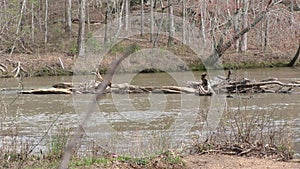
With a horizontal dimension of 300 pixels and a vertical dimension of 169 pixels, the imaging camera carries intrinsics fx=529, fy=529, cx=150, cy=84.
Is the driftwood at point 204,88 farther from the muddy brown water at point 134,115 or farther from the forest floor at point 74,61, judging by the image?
the forest floor at point 74,61

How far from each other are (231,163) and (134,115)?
6.93 m

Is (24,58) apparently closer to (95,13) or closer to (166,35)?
(166,35)

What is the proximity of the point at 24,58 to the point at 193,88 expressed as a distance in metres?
18.8

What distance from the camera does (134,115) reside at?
51.8ft

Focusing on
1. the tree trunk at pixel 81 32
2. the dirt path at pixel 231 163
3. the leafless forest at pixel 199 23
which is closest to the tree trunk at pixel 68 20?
the leafless forest at pixel 199 23

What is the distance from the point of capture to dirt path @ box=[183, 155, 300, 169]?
881cm

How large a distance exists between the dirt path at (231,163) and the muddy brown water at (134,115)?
0.66m

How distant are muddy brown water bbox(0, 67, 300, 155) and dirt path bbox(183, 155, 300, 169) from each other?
2.15ft

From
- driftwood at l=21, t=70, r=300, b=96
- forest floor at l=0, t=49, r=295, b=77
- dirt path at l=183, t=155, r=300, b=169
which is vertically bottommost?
forest floor at l=0, t=49, r=295, b=77

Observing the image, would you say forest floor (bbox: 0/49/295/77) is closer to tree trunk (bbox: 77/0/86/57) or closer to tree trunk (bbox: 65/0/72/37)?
tree trunk (bbox: 77/0/86/57)

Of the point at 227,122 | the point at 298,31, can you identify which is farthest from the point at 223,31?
the point at 227,122

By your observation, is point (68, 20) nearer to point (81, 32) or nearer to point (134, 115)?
point (81, 32)

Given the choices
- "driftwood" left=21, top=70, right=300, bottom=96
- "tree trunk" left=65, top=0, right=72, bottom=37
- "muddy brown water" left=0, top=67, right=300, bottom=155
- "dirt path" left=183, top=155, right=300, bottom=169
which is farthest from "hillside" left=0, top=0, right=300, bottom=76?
"dirt path" left=183, top=155, right=300, bottom=169

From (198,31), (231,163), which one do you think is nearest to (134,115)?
(231,163)
